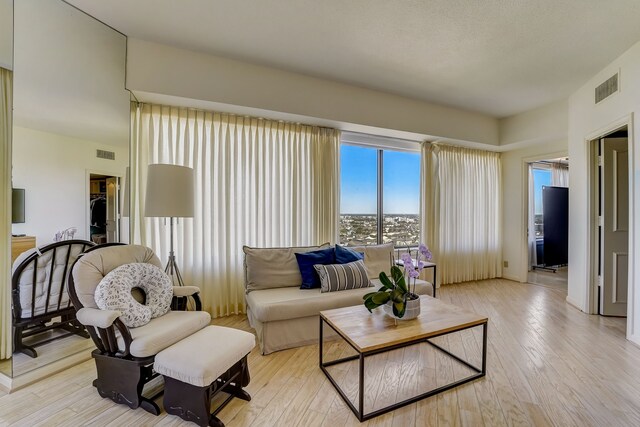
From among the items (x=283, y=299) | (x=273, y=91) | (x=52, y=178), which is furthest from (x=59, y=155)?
(x=283, y=299)

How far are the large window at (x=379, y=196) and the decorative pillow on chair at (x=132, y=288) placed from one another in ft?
8.06

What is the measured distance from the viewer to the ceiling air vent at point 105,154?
96.6 inches

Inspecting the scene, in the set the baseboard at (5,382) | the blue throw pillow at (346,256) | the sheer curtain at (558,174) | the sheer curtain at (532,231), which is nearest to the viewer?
the baseboard at (5,382)

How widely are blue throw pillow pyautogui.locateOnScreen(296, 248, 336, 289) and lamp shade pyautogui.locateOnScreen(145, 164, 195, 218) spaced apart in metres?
1.27

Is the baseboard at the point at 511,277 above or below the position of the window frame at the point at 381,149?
below

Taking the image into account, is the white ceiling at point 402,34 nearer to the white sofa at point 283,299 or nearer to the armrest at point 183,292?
the white sofa at point 283,299

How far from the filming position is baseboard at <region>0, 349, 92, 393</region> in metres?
1.88

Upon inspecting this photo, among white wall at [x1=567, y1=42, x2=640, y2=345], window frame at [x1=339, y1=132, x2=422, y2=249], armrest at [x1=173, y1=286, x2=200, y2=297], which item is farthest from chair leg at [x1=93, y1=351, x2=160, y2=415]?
white wall at [x1=567, y1=42, x2=640, y2=345]

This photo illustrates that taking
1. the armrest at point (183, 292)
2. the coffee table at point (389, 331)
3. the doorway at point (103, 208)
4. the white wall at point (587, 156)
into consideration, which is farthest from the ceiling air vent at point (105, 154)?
the white wall at point (587, 156)

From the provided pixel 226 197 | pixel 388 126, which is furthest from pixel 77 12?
pixel 388 126

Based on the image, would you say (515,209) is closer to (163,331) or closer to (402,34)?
(402,34)

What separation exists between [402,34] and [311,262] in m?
2.37

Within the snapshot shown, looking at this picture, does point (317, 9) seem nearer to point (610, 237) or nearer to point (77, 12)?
point (77, 12)

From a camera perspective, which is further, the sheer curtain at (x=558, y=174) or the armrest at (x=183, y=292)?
the sheer curtain at (x=558, y=174)
